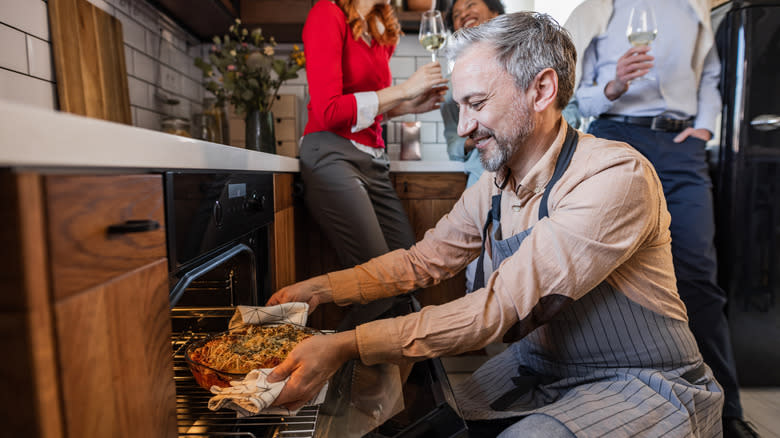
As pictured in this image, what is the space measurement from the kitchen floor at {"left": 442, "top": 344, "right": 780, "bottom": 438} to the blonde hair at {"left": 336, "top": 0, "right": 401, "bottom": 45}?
1.47 m

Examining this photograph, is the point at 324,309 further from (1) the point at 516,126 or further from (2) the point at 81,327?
(2) the point at 81,327

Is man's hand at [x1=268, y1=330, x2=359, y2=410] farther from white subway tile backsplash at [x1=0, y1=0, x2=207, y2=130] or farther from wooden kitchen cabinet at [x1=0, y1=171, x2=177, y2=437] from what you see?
white subway tile backsplash at [x1=0, y1=0, x2=207, y2=130]

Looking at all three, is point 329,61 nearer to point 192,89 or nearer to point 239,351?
point 239,351

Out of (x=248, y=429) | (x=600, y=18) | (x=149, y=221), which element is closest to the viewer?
(x=149, y=221)

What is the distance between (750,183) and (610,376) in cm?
146

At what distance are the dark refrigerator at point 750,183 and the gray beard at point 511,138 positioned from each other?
54.4 inches

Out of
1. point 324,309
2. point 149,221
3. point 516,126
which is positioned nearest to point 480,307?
point 516,126

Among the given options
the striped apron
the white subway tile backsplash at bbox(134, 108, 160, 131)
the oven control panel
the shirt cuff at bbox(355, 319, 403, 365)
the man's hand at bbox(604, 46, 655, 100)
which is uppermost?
the man's hand at bbox(604, 46, 655, 100)

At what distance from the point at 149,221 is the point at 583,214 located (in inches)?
26.3

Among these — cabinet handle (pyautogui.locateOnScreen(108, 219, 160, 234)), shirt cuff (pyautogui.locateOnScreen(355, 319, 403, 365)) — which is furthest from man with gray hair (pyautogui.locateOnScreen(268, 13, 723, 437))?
cabinet handle (pyautogui.locateOnScreen(108, 219, 160, 234))

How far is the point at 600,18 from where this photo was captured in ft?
5.72

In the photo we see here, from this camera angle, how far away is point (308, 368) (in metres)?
0.66

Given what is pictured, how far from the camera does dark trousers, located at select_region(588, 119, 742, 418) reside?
5.60 ft

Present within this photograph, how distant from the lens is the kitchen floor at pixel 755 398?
164 cm
